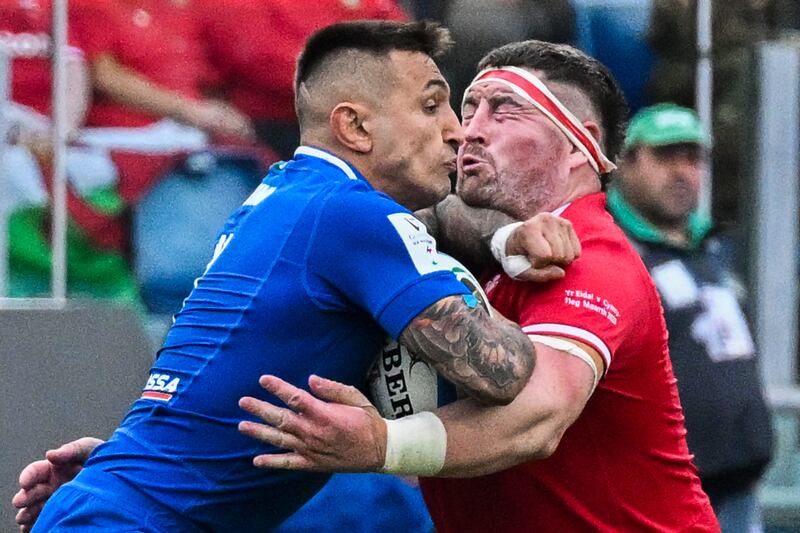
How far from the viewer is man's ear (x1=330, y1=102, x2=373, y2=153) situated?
11.4 ft

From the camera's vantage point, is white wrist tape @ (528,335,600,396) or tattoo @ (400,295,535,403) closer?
tattoo @ (400,295,535,403)

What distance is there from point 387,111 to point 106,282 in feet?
8.83

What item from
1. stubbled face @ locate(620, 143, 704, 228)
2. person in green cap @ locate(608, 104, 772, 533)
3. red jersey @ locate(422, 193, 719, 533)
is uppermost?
red jersey @ locate(422, 193, 719, 533)

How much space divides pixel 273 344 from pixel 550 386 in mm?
575

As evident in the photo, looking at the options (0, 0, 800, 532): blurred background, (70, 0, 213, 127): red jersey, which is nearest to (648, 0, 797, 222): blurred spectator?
(0, 0, 800, 532): blurred background

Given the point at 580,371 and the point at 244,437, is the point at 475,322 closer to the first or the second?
the point at 580,371

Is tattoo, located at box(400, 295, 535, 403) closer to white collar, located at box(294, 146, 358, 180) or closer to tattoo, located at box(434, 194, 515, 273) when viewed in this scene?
white collar, located at box(294, 146, 358, 180)

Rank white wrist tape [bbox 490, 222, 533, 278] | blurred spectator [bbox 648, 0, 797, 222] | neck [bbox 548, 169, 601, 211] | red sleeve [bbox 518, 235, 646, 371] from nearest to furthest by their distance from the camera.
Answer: red sleeve [bbox 518, 235, 646, 371]
white wrist tape [bbox 490, 222, 533, 278]
neck [bbox 548, 169, 601, 211]
blurred spectator [bbox 648, 0, 797, 222]

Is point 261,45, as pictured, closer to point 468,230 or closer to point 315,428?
point 468,230

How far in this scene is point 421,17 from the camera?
6406mm

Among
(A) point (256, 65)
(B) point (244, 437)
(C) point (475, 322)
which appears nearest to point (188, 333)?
(B) point (244, 437)

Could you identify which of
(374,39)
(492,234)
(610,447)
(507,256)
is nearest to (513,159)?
(492,234)

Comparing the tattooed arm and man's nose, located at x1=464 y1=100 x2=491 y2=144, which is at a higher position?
man's nose, located at x1=464 y1=100 x2=491 y2=144

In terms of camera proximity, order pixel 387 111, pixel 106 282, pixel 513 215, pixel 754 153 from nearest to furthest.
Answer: pixel 387 111
pixel 513 215
pixel 106 282
pixel 754 153
